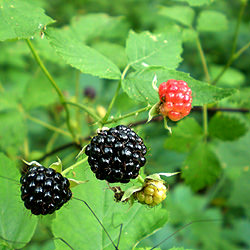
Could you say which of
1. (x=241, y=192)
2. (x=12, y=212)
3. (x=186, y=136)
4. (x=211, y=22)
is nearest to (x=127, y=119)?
(x=186, y=136)

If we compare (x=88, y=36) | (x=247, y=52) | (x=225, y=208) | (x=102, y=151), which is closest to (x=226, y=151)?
(x=225, y=208)

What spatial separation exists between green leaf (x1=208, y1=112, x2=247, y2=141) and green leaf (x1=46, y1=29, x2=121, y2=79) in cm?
104

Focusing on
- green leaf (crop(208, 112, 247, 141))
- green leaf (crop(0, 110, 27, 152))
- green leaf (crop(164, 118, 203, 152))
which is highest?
green leaf (crop(208, 112, 247, 141))

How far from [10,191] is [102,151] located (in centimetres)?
52

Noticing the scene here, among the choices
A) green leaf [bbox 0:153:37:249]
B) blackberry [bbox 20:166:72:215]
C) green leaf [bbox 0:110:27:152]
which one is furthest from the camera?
green leaf [bbox 0:110:27:152]

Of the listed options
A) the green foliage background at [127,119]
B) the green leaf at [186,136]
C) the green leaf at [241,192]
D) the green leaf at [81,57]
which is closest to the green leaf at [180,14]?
the green foliage background at [127,119]

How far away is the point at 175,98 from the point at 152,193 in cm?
44

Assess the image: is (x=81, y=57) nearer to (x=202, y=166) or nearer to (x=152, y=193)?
(x=152, y=193)

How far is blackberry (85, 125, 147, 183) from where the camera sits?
50.8 inches

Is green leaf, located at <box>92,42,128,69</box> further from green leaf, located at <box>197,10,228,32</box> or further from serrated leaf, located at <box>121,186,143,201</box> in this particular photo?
serrated leaf, located at <box>121,186,143,201</box>

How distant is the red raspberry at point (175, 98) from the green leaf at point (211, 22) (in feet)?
4.82

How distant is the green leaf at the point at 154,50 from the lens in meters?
1.86

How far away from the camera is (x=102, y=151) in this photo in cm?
129

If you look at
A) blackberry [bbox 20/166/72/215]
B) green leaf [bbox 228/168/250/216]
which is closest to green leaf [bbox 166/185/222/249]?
green leaf [bbox 228/168/250/216]
